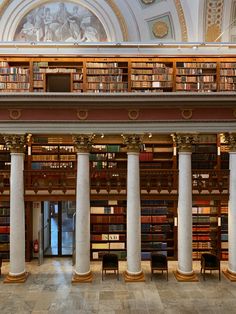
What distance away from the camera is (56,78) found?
8047mm

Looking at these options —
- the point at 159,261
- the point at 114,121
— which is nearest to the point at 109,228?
the point at 159,261

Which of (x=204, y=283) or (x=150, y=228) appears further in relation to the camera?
(x=150, y=228)

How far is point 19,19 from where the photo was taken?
8.17 m

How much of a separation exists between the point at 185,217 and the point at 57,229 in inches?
172

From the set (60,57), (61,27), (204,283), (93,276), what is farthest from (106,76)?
(204,283)

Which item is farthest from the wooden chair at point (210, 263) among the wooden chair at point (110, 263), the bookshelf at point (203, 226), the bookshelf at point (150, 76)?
the bookshelf at point (150, 76)

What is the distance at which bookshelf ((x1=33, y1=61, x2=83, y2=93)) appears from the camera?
26.0 feet

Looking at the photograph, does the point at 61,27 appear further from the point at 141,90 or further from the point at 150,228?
the point at 150,228

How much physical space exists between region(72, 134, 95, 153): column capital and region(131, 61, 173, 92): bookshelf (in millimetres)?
1769

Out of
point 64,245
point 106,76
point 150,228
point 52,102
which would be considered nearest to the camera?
point 52,102

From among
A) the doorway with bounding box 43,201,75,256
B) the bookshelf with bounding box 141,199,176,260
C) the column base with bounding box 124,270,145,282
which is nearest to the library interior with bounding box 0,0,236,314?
the column base with bounding box 124,270,145,282

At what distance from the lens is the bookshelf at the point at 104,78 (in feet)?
26.2

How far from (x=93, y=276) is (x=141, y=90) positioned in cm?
515

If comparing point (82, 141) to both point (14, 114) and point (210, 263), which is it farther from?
point (210, 263)
